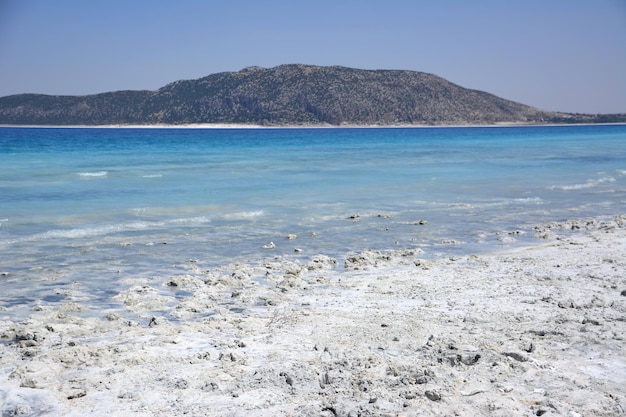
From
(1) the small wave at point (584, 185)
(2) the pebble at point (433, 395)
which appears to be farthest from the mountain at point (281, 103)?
(2) the pebble at point (433, 395)

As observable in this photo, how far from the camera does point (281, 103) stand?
427ft

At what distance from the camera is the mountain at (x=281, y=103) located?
129m

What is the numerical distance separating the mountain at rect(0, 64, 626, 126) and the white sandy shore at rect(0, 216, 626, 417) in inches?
4673

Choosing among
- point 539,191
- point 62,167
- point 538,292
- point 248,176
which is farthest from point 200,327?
point 62,167

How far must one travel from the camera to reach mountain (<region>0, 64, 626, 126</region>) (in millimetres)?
129125

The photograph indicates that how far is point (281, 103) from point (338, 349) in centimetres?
→ 12688

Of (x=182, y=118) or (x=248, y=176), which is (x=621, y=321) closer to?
(x=248, y=176)

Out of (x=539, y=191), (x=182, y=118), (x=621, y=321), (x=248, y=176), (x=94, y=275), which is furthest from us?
(x=182, y=118)

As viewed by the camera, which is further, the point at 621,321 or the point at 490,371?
the point at 621,321

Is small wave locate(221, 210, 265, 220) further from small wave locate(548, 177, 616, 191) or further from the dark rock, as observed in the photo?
small wave locate(548, 177, 616, 191)

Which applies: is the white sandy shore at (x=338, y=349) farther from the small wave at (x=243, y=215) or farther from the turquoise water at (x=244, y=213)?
the small wave at (x=243, y=215)

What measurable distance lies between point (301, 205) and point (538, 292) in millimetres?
9613

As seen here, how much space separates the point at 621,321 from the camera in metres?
6.38

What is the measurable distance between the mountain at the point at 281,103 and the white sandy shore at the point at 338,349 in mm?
118703
